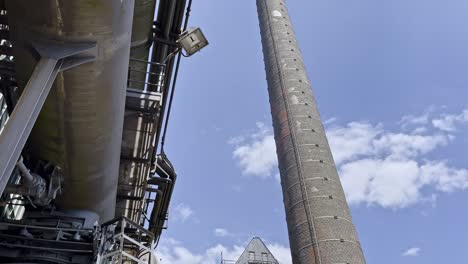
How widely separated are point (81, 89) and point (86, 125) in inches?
26.8

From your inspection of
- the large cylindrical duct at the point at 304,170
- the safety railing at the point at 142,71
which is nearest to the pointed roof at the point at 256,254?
the large cylindrical duct at the point at 304,170

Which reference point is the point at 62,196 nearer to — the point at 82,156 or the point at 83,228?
the point at 83,228

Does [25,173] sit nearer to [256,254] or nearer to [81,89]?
[81,89]

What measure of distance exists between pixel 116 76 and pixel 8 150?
5.99ft

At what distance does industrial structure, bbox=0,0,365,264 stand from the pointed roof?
13763 mm

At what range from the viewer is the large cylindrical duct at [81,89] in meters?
4.38

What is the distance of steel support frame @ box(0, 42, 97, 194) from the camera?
3.94 m

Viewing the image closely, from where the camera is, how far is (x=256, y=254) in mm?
27562

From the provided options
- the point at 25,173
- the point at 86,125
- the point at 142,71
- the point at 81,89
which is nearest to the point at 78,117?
the point at 86,125

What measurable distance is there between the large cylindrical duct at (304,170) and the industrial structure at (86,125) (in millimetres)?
224

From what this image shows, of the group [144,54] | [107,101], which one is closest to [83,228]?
[107,101]

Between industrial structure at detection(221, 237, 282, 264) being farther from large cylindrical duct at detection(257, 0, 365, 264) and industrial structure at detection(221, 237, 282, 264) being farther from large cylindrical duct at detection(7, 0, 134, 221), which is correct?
large cylindrical duct at detection(7, 0, 134, 221)

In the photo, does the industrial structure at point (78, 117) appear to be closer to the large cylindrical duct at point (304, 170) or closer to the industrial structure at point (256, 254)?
the large cylindrical duct at point (304, 170)

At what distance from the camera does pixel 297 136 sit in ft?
56.9
